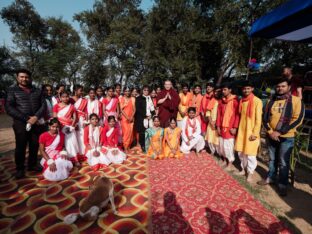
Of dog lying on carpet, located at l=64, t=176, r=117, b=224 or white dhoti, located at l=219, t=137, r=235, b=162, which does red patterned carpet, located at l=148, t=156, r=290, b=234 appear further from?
dog lying on carpet, located at l=64, t=176, r=117, b=224

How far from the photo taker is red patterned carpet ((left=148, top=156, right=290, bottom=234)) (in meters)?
2.38

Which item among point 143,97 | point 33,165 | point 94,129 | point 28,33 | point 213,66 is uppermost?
point 28,33

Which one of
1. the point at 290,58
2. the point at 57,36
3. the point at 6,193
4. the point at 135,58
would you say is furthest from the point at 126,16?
the point at 6,193

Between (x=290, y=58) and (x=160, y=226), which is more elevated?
(x=290, y=58)

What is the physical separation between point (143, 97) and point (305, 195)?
13.0 feet

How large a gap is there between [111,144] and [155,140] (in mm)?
1053

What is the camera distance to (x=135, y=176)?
12.1ft

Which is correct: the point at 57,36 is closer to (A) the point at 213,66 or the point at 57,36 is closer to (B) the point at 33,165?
(A) the point at 213,66

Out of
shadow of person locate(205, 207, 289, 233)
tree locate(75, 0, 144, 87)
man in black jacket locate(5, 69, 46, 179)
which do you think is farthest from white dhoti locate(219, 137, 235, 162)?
tree locate(75, 0, 144, 87)

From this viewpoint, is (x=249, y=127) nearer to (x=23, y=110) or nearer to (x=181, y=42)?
(x=23, y=110)

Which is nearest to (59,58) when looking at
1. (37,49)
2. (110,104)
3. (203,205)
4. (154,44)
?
(37,49)

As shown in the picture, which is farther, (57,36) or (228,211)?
(57,36)

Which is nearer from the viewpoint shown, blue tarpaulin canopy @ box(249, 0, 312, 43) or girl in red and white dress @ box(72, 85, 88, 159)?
blue tarpaulin canopy @ box(249, 0, 312, 43)

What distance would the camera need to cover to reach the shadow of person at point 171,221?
2312mm
